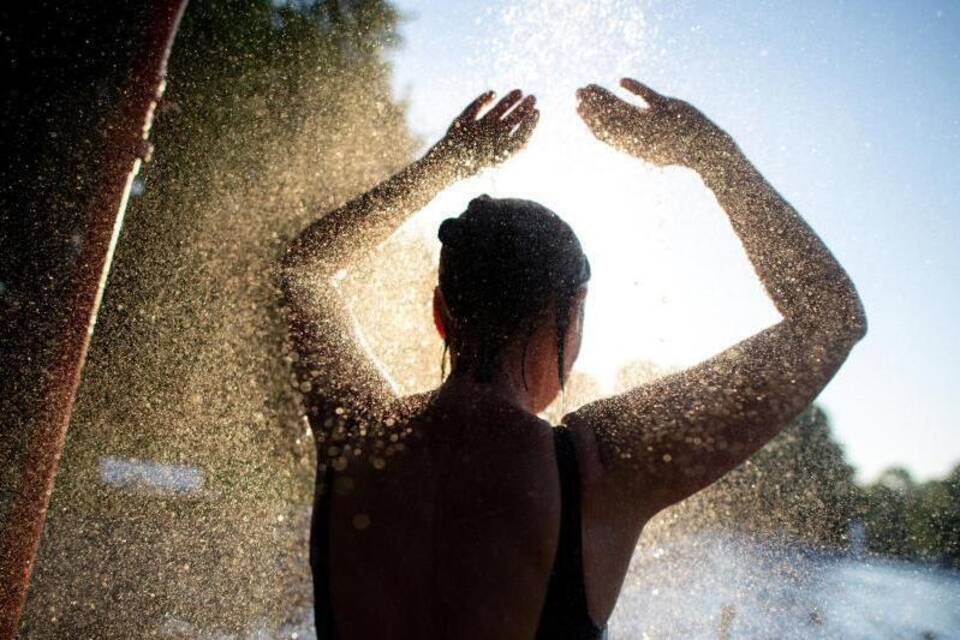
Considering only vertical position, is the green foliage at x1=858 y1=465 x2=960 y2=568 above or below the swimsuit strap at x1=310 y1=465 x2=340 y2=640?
below

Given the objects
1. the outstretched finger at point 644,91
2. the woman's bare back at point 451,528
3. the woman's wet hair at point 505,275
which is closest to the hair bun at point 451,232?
the woman's wet hair at point 505,275

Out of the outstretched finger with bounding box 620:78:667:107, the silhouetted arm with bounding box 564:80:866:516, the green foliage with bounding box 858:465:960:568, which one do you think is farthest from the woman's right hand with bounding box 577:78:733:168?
the green foliage with bounding box 858:465:960:568

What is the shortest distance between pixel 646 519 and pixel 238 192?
1260cm

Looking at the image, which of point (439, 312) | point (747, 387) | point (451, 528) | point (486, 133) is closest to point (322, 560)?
point (451, 528)

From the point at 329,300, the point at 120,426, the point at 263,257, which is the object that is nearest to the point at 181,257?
the point at 263,257

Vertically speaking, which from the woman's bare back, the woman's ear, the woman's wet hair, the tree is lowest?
the tree

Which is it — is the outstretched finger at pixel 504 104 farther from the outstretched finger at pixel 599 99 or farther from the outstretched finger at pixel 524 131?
the outstretched finger at pixel 599 99

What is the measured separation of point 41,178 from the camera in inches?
44.3

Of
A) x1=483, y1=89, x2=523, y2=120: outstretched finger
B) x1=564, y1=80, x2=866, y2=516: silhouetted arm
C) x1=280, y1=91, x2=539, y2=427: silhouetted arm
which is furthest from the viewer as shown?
x1=483, y1=89, x2=523, y2=120: outstretched finger

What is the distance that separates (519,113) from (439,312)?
0.62 metres

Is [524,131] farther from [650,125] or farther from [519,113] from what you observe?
[650,125]

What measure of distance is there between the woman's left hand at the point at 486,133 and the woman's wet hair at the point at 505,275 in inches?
16.1

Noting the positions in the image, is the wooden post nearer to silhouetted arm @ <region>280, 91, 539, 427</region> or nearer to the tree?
silhouetted arm @ <region>280, 91, 539, 427</region>

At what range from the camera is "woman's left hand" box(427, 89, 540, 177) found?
5.25 feet
